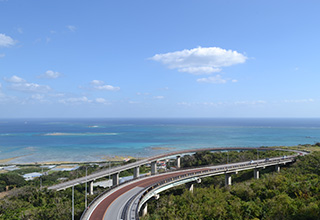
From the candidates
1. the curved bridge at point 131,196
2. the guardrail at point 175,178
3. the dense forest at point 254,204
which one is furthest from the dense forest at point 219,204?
the guardrail at point 175,178

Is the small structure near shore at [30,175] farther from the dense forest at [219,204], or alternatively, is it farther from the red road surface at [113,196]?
the red road surface at [113,196]

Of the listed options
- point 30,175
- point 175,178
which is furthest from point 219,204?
point 30,175

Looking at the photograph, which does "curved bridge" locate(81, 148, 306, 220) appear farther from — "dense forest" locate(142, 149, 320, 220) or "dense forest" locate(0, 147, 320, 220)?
"dense forest" locate(142, 149, 320, 220)

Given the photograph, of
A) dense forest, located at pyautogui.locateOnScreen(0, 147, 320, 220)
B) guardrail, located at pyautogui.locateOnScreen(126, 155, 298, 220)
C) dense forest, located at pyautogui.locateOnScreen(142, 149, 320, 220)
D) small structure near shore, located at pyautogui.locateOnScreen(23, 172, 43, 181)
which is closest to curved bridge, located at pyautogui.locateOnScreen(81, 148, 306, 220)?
guardrail, located at pyautogui.locateOnScreen(126, 155, 298, 220)

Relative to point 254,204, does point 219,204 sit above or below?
below

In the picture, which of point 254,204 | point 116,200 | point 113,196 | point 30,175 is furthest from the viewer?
point 30,175

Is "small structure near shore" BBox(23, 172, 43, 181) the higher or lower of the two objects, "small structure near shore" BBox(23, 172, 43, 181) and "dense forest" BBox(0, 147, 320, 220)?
the lower

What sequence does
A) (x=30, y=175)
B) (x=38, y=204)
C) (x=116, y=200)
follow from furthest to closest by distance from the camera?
(x=30, y=175) < (x=38, y=204) < (x=116, y=200)

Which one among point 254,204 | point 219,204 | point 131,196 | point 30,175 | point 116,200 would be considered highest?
point 254,204

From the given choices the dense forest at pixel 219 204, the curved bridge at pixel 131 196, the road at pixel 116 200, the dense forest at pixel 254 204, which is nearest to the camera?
the dense forest at pixel 254 204

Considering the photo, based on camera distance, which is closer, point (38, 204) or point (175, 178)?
point (38, 204)

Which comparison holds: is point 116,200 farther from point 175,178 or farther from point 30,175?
point 30,175

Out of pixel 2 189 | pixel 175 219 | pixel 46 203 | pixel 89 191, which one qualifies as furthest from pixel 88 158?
pixel 175 219
